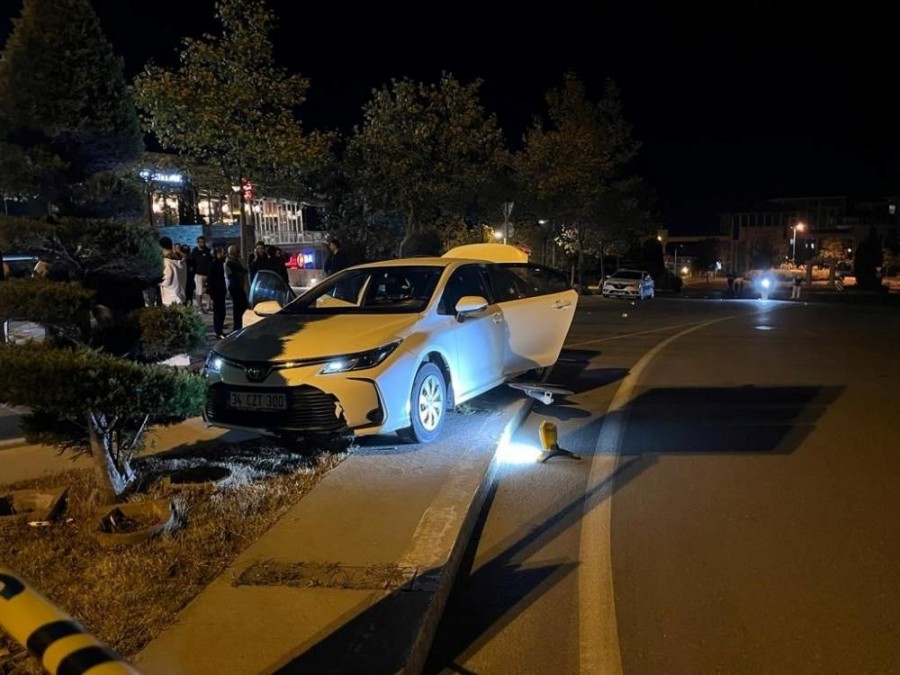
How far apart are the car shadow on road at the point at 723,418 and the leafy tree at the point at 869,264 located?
45981 mm

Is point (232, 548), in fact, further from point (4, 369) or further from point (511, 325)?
point (511, 325)

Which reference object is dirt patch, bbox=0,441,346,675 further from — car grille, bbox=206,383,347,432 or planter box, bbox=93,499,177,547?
car grille, bbox=206,383,347,432

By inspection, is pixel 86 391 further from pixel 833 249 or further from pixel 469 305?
pixel 833 249

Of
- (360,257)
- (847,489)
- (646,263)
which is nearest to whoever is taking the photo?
(847,489)

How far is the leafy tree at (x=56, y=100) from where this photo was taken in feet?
15.2

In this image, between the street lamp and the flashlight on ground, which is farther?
the street lamp

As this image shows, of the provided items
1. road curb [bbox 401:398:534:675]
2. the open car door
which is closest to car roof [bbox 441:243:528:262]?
the open car door

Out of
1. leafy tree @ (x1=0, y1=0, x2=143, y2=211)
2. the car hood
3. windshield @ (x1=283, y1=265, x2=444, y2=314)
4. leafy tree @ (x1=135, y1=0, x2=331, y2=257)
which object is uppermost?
leafy tree @ (x1=135, y1=0, x2=331, y2=257)

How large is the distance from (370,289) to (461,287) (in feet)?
3.40

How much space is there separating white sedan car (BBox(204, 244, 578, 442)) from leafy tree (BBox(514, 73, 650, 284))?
85.7 feet

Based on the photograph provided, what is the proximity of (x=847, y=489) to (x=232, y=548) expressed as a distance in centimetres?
433

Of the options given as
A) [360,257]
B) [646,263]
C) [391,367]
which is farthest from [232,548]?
[646,263]

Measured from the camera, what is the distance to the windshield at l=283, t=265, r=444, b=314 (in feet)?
25.4

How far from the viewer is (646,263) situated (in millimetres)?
55062
